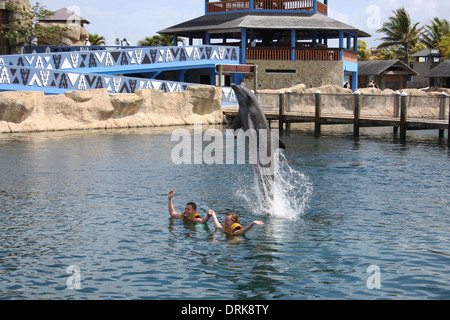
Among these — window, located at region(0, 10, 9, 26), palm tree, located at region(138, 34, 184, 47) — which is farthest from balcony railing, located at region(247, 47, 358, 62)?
palm tree, located at region(138, 34, 184, 47)

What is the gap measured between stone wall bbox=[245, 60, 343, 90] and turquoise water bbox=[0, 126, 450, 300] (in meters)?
21.5

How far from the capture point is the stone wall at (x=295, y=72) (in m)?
41.8

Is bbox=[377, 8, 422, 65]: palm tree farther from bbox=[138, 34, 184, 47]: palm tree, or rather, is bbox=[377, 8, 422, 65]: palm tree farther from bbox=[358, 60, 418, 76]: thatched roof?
bbox=[138, 34, 184, 47]: palm tree

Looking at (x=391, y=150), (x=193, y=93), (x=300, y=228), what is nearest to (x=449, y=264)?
(x=300, y=228)

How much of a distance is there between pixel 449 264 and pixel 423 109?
58.2 feet

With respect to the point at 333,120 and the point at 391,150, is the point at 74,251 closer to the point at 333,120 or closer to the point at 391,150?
the point at 391,150

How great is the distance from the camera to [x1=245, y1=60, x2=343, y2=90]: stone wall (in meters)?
41.8

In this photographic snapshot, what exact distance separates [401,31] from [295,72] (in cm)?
3424

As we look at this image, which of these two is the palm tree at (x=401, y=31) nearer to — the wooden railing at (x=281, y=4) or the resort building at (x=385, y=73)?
the resort building at (x=385, y=73)

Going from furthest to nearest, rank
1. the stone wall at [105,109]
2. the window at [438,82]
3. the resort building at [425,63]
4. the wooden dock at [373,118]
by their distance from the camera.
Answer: the resort building at [425,63], the window at [438,82], the stone wall at [105,109], the wooden dock at [373,118]

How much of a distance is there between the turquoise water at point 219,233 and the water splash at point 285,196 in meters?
0.06

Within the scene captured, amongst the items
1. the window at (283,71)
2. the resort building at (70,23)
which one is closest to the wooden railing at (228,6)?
the window at (283,71)

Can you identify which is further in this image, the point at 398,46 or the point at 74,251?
the point at 398,46

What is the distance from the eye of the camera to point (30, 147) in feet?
76.0
